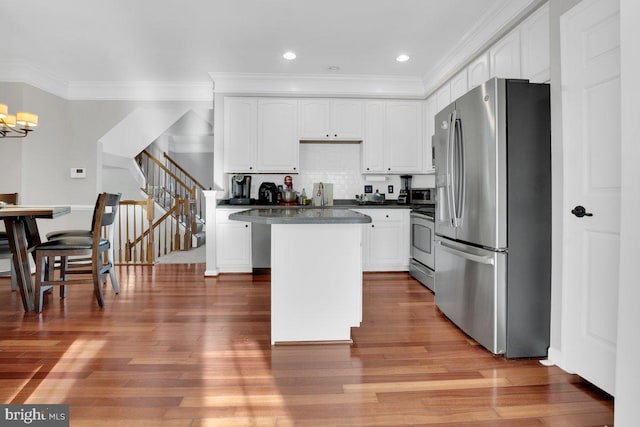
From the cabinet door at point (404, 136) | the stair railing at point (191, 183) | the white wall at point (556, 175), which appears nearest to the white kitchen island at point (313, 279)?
the white wall at point (556, 175)

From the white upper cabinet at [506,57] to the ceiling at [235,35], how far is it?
15 cm

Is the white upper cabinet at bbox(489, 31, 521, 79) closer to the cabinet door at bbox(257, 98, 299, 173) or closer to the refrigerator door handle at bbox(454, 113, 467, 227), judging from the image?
the refrigerator door handle at bbox(454, 113, 467, 227)

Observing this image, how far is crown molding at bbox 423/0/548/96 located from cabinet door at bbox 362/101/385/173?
0.76m

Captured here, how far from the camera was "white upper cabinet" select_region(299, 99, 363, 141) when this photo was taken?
4.70 metres

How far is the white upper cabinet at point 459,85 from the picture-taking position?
3.62m

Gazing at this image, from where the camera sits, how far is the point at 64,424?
4.96ft

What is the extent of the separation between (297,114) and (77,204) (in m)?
3.20

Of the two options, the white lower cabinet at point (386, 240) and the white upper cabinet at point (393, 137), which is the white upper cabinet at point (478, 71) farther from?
the white lower cabinet at point (386, 240)

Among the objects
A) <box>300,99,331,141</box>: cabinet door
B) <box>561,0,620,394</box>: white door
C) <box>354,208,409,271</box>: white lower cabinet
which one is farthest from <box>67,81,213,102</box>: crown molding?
<box>561,0,620,394</box>: white door

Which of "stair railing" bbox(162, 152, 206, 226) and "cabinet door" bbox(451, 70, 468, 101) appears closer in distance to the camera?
"cabinet door" bbox(451, 70, 468, 101)

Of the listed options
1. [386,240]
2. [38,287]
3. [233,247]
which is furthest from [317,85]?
[38,287]

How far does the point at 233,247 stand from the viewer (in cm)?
452

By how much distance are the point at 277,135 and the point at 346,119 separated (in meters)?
0.93

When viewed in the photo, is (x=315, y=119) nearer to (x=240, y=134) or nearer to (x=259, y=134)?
(x=259, y=134)
